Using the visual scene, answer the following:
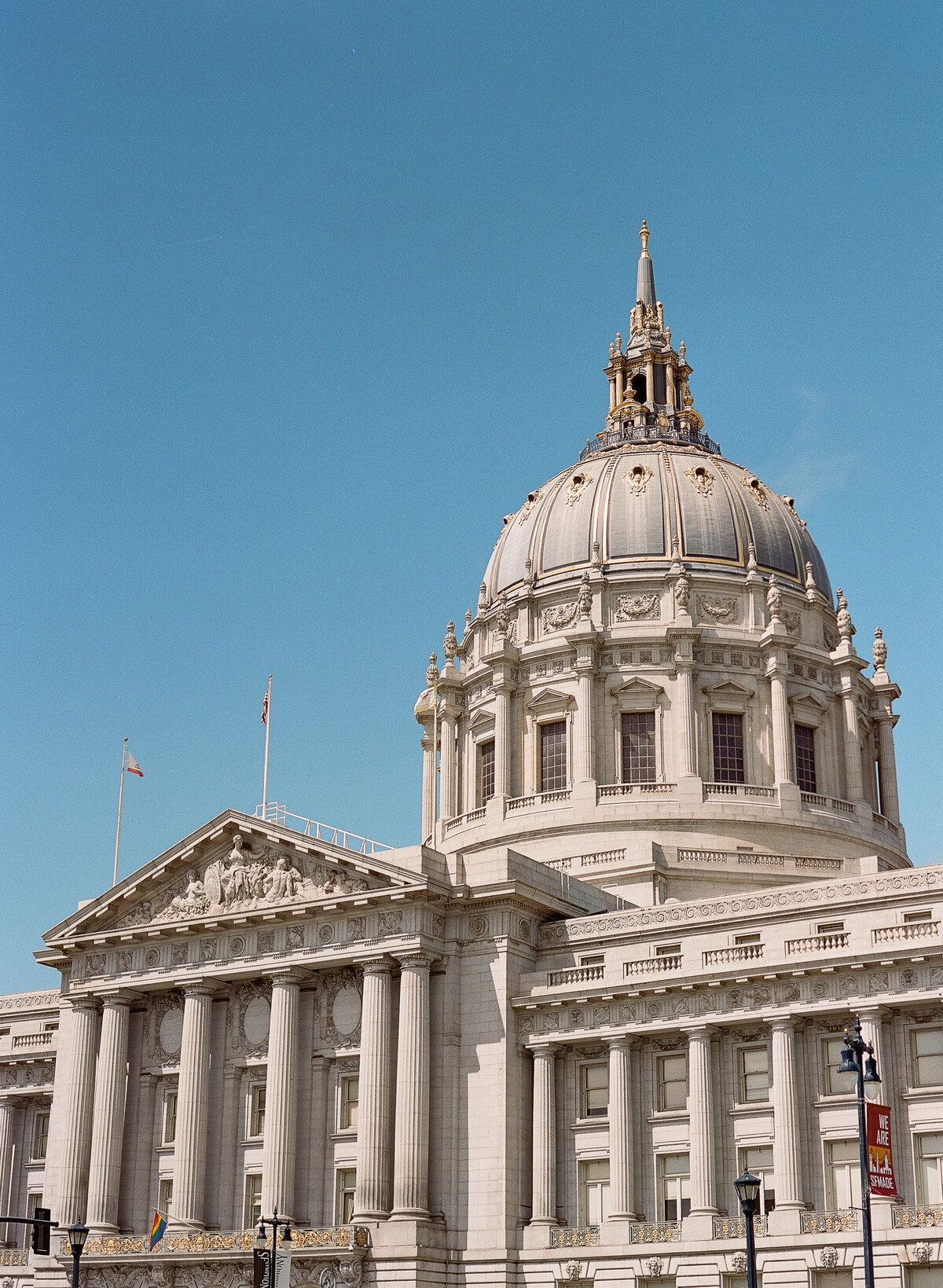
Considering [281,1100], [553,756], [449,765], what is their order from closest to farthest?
[281,1100] < [553,756] < [449,765]

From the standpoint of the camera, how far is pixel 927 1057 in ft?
177

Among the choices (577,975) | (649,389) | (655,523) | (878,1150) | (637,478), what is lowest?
(878,1150)

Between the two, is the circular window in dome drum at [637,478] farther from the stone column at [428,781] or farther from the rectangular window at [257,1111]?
the rectangular window at [257,1111]

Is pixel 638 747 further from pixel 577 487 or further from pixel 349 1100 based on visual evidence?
pixel 349 1100

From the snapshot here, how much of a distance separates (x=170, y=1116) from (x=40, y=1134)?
13012 mm

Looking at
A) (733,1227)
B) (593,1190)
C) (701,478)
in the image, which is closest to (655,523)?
(701,478)

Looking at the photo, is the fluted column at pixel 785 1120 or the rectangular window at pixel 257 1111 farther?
the rectangular window at pixel 257 1111

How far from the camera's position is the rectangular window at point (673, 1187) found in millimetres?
57781

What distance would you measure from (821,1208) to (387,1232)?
1469 cm

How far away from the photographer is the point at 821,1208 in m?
54.6

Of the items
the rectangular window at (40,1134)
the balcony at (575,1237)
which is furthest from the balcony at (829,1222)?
the rectangular window at (40,1134)

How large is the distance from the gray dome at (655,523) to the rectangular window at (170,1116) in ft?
114

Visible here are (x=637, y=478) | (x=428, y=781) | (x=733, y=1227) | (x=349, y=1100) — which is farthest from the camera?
(x=428, y=781)

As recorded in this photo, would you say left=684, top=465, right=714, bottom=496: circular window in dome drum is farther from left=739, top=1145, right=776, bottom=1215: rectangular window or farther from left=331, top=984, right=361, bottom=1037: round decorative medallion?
left=739, top=1145, right=776, bottom=1215: rectangular window
